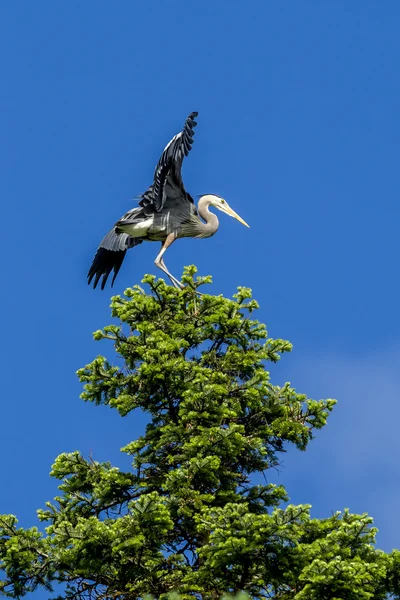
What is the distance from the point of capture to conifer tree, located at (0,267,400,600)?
15.4 m

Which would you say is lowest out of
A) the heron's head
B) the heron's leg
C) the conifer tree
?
the conifer tree

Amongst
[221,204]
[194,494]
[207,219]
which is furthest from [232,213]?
[194,494]

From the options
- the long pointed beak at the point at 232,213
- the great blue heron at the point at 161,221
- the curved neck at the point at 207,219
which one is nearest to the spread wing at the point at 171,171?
the great blue heron at the point at 161,221

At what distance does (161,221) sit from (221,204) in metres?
2.18

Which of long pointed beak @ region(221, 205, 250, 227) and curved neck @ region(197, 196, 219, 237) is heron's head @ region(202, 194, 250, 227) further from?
curved neck @ region(197, 196, 219, 237)

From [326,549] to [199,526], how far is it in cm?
173

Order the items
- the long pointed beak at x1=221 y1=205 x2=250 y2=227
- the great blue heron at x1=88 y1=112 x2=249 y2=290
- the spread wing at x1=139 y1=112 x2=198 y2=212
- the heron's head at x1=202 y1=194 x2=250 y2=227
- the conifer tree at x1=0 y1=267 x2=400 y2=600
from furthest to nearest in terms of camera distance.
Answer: the long pointed beak at x1=221 y1=205 x2=250 y2=227
the heron's head at x1=202 y1=194 x2=250 y2=227
the great blue heron at x1=88 y1=112 x2=249 y2=290
the spread wing at x1=139 y1=112 x2=198 y2=212
the conifer tree at x1=0 y1=267 x2=400 y2=600

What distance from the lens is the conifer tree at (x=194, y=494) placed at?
1538 cm

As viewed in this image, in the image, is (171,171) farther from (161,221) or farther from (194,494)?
(194,494)

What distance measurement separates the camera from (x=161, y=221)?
21922mm

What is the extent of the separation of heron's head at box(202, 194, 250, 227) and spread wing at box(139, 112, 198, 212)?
99cm

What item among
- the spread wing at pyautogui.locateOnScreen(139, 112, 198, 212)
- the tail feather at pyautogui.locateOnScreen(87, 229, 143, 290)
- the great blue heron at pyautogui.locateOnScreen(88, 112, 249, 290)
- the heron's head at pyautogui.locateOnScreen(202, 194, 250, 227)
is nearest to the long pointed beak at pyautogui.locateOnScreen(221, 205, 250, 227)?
the heron's head at pyautogui.locateOnScreen(202, 194, 250, 227)

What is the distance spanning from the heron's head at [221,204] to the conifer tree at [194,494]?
4064 millimetres

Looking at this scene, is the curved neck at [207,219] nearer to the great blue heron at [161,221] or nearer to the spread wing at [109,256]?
the great blue heron at [161,221]
